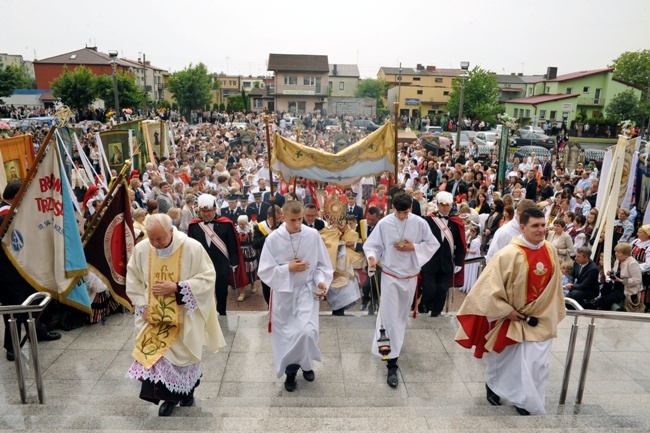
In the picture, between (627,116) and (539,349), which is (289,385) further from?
(627,116)

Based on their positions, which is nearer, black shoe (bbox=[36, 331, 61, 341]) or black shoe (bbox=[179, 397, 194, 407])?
black shoe (bbox=[179, 397, 194, 407])

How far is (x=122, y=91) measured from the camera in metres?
46.8

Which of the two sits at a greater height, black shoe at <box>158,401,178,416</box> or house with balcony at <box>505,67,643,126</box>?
house with balcony at <box>505,67,643,126</box>

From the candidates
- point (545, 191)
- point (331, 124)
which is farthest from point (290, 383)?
point (331, 124)

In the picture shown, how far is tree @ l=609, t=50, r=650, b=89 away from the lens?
68875 millimetres

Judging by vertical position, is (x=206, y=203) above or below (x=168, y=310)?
above

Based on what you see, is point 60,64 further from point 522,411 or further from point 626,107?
point 522,411

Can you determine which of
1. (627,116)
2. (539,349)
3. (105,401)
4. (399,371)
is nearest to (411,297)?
(399,371)

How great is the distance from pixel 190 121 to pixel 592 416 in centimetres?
5862

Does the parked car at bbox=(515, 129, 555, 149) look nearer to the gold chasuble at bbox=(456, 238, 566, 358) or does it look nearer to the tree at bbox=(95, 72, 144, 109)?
the tree at bbox=(95, 72, 144, 109)

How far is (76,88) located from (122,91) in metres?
4.95

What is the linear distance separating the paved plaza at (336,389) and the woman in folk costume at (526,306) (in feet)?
0.99

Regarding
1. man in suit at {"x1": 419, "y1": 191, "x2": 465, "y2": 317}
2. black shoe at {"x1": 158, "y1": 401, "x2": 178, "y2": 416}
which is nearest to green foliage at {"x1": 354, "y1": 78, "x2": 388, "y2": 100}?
man in suit at {"x1": 419, "y1": 191, "x2": 465, "y2": 317}

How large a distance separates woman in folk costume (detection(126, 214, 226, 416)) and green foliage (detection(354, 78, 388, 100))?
6871cm
